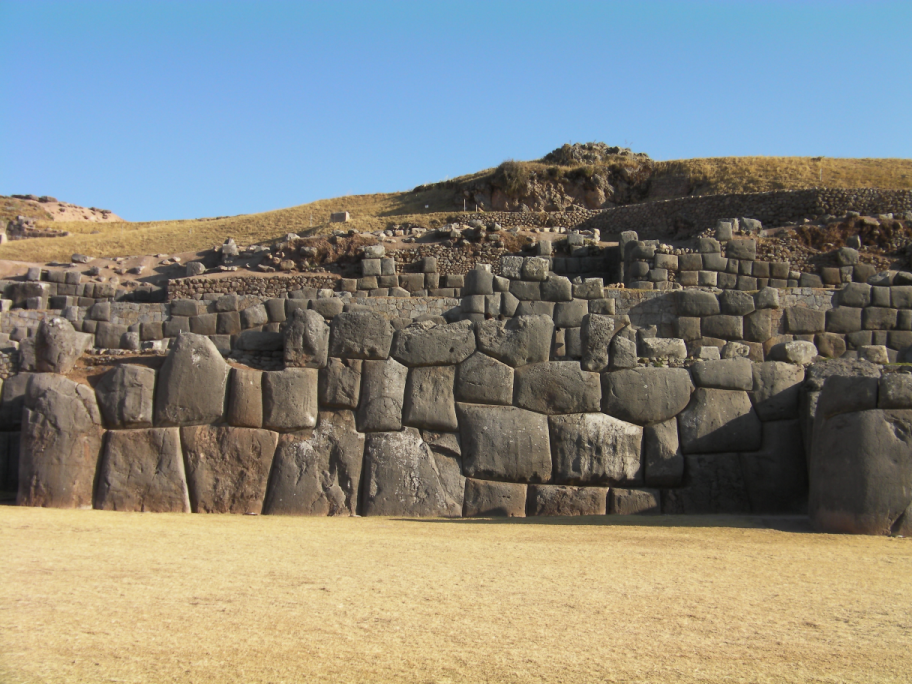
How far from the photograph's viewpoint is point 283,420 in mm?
10414

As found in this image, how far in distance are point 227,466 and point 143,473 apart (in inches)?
36.0

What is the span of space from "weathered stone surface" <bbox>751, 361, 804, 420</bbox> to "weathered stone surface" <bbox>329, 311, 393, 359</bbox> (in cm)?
461

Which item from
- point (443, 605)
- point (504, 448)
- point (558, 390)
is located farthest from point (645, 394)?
point (443, 605)

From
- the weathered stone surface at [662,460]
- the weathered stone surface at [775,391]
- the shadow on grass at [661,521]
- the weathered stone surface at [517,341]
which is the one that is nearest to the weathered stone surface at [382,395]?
the weathered stone surface at [517,341]

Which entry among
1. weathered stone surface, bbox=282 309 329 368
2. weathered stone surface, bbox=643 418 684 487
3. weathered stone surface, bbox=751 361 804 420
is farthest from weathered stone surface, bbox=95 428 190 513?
weathered stone surface, bbox=751 361 804 420

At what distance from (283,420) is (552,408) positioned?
3183mm

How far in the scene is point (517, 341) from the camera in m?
Result: 11.1

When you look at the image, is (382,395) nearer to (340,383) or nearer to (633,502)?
(340,383)

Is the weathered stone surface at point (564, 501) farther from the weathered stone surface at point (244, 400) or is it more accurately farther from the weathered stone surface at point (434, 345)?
the weathered stone surface at point (244, 400)

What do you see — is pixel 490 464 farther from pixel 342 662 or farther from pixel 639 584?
pixel 342 662

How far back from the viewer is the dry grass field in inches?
177

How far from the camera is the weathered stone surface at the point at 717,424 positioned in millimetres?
10938

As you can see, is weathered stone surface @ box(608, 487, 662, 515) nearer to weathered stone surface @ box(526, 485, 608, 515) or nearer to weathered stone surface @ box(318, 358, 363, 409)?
weathered stone surface @ box(526, 485, 608, 515)

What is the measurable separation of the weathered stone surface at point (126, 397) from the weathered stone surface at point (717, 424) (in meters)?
6.29
